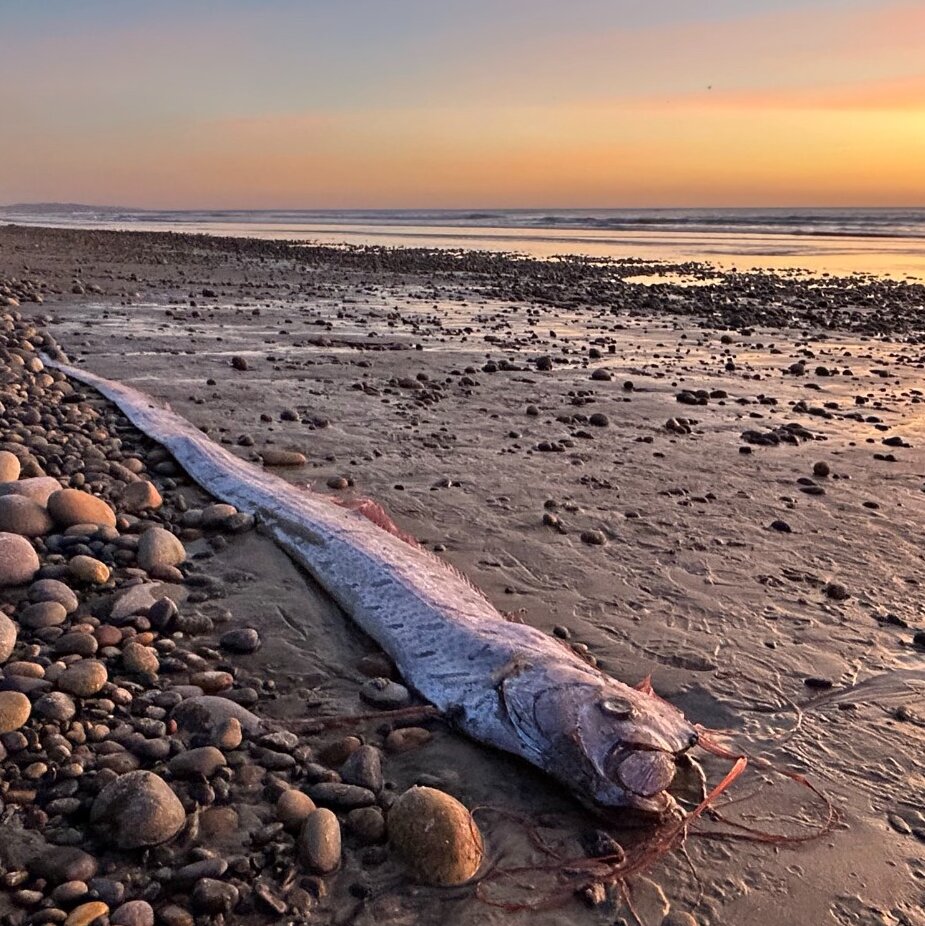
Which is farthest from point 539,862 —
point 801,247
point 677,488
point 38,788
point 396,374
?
point 801,247

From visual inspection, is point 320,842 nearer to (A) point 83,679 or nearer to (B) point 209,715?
(B) point 209,715

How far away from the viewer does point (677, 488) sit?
6.96 m

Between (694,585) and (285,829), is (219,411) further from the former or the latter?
(285,829)

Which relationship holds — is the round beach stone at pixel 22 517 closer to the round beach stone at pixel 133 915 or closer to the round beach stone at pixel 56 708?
the round beach stone at pixel 56 708

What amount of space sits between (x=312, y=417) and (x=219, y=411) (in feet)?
3.40

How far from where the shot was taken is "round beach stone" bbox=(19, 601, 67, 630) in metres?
4.20

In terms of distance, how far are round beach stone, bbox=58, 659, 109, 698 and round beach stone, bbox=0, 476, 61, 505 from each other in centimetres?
198

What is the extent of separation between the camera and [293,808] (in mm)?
3061

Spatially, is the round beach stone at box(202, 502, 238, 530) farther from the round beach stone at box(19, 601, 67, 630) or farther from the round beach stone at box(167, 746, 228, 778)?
the round beach stone at box(167, 746, 228, 778)

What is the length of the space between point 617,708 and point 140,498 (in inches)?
157

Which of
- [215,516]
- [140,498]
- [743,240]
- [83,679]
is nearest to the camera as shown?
[83,679]

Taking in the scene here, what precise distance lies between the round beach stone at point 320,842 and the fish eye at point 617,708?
1.07m

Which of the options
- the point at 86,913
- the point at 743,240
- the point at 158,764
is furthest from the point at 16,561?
the point at 743,240

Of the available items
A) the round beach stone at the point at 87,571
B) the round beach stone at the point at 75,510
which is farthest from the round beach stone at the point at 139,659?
the round beach stone at the point at 75,510
